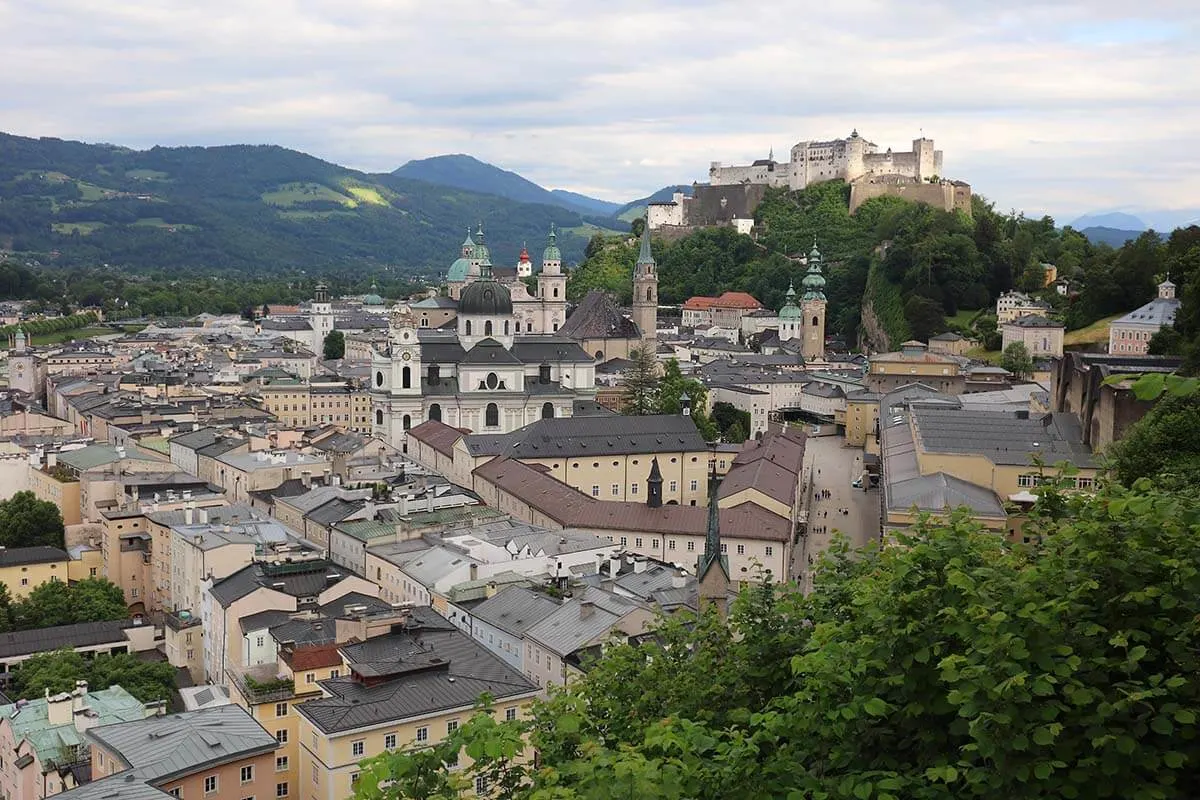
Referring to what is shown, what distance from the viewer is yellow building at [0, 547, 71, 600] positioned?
41.1 metres

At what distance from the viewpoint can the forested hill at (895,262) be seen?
247 feet

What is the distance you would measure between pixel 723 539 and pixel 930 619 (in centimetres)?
3149

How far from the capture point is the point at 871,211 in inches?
4764

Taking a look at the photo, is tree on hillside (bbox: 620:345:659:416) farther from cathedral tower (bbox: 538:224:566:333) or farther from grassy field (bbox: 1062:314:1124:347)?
grassy field (bbox: 1062:314:1124:347)

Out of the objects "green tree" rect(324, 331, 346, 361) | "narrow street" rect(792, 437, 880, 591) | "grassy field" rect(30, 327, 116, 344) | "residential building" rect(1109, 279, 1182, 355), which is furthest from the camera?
"grassy field" rect(30, 327, 116, 344)

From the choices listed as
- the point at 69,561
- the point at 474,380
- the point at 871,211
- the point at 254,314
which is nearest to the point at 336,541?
the point at 69,561

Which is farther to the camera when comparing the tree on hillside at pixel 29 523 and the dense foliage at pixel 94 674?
the tree on hillside at pixel 29 523

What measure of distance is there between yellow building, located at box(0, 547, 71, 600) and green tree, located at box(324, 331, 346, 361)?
263 ft

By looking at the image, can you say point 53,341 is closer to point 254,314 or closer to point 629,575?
point 254,314

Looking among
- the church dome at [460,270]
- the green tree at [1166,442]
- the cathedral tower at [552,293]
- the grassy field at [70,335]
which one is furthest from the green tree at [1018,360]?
the grassy field at [70,335]

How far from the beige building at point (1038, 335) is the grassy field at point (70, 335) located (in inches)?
3738

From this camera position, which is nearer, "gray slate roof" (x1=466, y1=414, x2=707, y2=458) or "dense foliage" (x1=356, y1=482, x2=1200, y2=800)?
"dense foliage" (x1=356, y1=482, x2=1200, y2=800)

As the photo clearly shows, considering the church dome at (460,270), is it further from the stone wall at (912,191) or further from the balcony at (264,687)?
the balcony at (264,687)

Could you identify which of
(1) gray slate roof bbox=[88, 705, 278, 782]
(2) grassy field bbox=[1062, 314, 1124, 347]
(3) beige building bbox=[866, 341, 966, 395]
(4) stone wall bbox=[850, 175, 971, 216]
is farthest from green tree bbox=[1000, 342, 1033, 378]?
(1) gray slate roof bbox=[88, 705, 278, 782]
